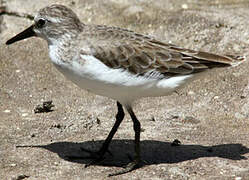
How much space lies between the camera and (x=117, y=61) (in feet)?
22.3

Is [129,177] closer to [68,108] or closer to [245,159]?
[245,159]

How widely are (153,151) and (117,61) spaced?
1.48 meters

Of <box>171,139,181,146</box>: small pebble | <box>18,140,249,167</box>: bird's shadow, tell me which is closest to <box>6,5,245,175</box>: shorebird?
<box>18,140,249,167</box>: bird's shadow

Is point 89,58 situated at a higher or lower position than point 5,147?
higher

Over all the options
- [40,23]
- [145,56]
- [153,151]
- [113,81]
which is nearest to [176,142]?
[153,151]

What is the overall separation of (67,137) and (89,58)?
172 centimetres

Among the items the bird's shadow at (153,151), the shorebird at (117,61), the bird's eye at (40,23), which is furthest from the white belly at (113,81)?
the bird's shadow at (153,151)

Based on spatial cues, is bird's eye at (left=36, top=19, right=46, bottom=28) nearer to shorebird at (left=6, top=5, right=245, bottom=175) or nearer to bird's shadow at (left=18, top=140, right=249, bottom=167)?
shorebird at (left=6, top=5, right=245, bottom=175)

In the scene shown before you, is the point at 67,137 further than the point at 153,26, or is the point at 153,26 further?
the point at 153,26

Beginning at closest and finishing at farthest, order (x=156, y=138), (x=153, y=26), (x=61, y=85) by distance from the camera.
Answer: (x=156, y=138) → (x=61, y=85) → (x=153, y=26)

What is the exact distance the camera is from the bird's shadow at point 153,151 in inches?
286

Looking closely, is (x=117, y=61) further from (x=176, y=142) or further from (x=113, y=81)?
(x=176, y=142)

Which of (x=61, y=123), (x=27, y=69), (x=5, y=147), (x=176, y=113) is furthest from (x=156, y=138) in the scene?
(x=27, y=69)

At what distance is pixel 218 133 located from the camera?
8.04 metres
